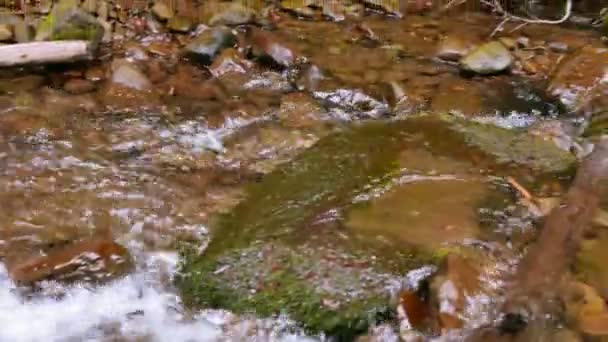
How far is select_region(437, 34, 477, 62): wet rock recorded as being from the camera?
596cm

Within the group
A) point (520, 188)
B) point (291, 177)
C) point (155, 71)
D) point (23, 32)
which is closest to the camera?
point (520, 188)

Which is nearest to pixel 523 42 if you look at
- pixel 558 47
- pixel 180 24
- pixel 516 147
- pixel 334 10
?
pixel 558 47

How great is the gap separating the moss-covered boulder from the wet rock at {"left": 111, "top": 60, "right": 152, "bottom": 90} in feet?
5.48

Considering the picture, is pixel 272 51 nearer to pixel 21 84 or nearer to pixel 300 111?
pixel 300 111

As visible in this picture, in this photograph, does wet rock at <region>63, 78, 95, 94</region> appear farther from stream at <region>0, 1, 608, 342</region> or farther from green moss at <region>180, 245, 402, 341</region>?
green moss at <region>180, 245, 402, 341</region>

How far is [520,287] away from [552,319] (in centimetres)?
23

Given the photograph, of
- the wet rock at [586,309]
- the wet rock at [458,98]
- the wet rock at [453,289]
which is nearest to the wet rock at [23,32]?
the wet rock at [458,98]

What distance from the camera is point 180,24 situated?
21.2 ft

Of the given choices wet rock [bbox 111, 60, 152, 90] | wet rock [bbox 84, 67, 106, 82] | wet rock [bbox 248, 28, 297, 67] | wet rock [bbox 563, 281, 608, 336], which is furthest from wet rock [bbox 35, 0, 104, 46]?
wet rock [bbox 563, 281, 608, 336]

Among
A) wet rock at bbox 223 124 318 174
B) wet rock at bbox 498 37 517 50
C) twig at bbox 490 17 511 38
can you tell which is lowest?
wet rock at bbox 223 124 318 174

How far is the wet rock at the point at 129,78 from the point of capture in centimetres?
536

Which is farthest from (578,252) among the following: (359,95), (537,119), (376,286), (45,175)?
(45,175)

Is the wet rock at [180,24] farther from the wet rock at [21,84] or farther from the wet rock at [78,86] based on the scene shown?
the wet rock at [21,84]

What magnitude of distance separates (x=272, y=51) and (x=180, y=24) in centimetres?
114
